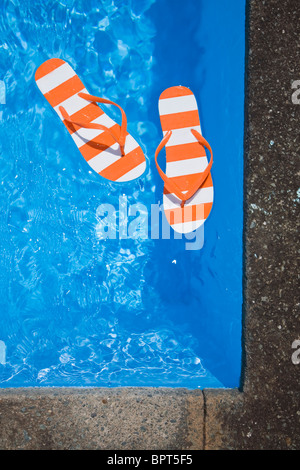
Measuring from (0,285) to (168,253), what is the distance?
76cm

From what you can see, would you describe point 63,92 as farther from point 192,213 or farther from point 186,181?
point 192,213

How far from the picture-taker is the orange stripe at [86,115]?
5.76 ft

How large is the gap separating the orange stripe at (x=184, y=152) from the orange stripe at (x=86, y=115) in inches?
14.5

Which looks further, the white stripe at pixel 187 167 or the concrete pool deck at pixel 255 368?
the white stripe at pixel 187 167

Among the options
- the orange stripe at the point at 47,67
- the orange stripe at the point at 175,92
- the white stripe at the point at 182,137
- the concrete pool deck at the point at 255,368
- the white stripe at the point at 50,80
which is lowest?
the concrete pool deck at the point at 255,368

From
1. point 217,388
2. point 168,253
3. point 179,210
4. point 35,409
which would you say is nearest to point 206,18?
point 179,210

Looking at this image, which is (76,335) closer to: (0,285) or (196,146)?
(0,285)

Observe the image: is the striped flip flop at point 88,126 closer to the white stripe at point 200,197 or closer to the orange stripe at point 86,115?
the orange stripe at point 86,115

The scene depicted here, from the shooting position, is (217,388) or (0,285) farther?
(0,285)

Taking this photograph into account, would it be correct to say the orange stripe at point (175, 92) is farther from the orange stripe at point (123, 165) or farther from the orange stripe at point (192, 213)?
the orange stripe at point (192, 213)

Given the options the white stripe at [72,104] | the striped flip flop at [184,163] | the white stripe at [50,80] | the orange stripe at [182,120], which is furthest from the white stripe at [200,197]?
the white stripe at [50,80]
